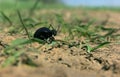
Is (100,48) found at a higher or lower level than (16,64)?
lower

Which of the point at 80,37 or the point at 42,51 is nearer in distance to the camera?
the point at 42,51

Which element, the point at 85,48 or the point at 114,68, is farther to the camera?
the point at 85,48

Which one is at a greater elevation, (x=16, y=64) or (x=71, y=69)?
(x=16, y=64)

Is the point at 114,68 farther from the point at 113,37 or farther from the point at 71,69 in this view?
the point at 113,37

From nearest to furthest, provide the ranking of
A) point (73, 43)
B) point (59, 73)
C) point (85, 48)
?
point (59, 73) → point (85, 48) → point (73, 43)

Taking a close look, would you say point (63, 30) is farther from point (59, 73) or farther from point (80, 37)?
point (59, 73)

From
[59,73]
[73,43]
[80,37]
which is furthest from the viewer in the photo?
[80,37]

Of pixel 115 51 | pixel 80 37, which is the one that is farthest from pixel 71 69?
pixel 80 37

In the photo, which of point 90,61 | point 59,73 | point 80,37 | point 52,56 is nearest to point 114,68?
point 90,61

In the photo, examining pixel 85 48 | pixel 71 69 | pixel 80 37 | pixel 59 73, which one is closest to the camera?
pixel 59 73
